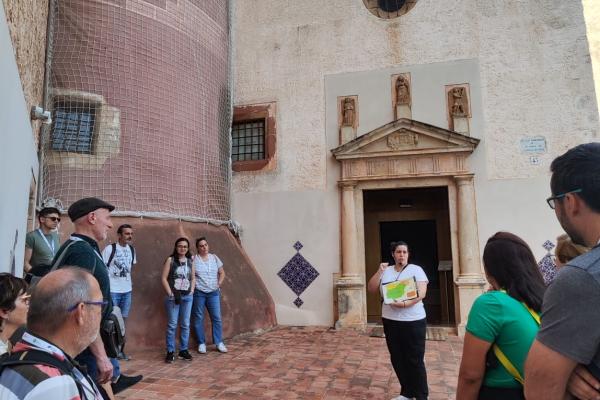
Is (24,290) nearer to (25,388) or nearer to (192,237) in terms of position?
(25,388)

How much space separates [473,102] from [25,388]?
28.9ft

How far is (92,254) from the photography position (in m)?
2.46

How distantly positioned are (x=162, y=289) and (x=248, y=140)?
4.48 meters

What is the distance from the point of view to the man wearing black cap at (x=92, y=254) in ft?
7.50

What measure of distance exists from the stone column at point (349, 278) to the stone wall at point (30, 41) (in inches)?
217

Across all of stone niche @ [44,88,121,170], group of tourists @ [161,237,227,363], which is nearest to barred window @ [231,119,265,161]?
stone niche @ [44,88,121,170]

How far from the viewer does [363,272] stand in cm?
859

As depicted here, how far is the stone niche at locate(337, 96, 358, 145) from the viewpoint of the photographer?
8938 mm

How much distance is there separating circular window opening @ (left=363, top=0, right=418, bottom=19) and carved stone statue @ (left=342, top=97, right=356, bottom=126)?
6.69 ft

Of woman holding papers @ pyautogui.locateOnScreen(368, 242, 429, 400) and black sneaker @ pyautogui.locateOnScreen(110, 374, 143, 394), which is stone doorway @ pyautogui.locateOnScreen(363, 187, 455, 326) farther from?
black sneaker @ pyautogui.locateOnScreen(110, 374, 143, 394)

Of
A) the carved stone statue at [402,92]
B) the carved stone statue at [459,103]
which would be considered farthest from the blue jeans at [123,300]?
the carved stone statue at [459,103]

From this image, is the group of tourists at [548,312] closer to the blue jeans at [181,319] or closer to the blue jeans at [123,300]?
the blue jeans at [181,319]

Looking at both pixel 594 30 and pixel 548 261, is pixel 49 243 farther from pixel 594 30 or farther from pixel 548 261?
pixel 594 30

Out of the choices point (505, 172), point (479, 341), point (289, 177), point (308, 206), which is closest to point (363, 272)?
point (308, 206)
